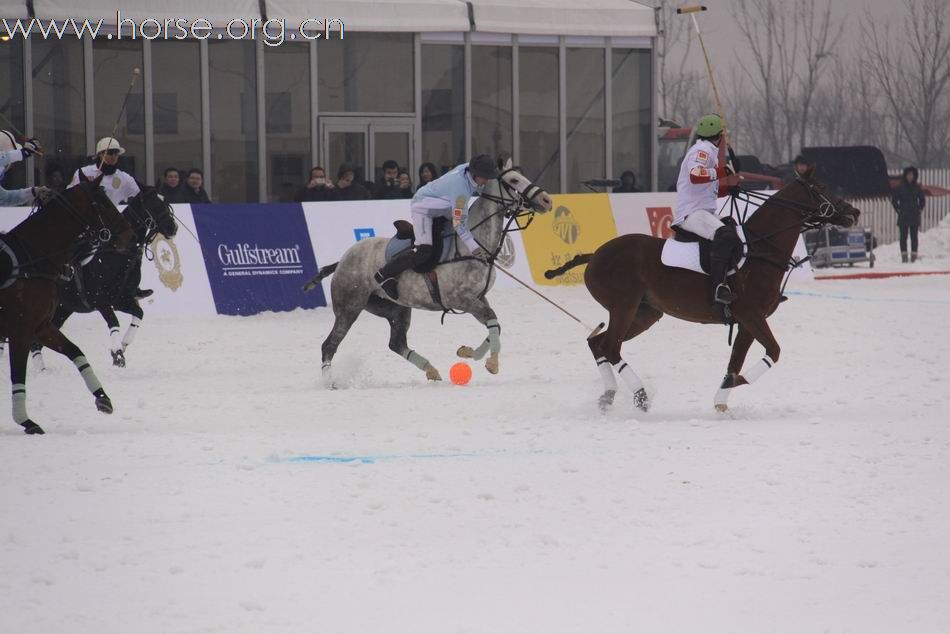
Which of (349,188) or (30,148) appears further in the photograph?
(349,188)

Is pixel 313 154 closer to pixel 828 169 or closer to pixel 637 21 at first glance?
pixel 637 21

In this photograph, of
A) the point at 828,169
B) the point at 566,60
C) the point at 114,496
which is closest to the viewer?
the point at 114,496

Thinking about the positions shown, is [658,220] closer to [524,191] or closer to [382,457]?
[524,191]

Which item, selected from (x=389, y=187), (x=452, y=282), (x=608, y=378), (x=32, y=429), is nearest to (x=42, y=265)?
(x=32, y=429)

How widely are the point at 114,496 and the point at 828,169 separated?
31.3 m

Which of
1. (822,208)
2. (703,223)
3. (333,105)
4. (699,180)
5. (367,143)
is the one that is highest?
(333,105)

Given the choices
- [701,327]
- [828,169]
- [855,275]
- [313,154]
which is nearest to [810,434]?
[701,327]

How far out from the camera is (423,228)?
13.7 meters

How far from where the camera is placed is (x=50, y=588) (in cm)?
656

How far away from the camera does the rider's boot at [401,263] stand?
13.7m

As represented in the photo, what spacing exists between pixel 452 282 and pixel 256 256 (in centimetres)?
703

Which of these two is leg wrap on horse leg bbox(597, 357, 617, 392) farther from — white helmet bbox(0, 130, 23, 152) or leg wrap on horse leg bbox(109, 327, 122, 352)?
leg wrap on horse leg bbox(109, 327, 122, 352)

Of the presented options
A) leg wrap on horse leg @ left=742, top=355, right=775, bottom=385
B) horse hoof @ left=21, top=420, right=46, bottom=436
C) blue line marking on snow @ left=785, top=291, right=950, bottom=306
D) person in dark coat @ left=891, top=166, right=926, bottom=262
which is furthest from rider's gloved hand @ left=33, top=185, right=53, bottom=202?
person in dark coat @ left=891, top=166, right=926, bottom=262

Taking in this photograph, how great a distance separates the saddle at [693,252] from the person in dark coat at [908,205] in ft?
65.1
